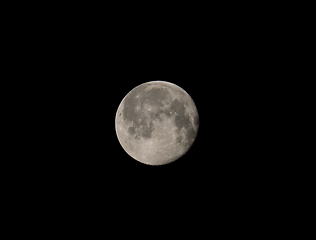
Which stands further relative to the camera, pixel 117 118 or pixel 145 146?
pixel 117 118

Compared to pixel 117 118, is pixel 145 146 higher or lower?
lower

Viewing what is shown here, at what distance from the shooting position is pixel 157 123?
3.69m

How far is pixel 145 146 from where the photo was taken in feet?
12.5

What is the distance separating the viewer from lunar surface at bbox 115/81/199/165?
3717 millimetres

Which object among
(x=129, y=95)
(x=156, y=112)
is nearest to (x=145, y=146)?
(x=156, y=112)

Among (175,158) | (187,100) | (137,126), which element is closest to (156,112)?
(137,126)

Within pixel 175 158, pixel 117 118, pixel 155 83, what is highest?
pixel 155 83

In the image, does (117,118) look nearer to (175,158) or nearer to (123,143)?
(123,143)

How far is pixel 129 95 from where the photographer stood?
4.09 metres

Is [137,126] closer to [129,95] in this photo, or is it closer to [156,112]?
[156,112]

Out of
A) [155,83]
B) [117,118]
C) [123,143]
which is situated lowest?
[123,143]

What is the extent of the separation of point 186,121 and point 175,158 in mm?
714

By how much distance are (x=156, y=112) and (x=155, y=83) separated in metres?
→ 0.68

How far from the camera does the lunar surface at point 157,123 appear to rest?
12.2 feet
